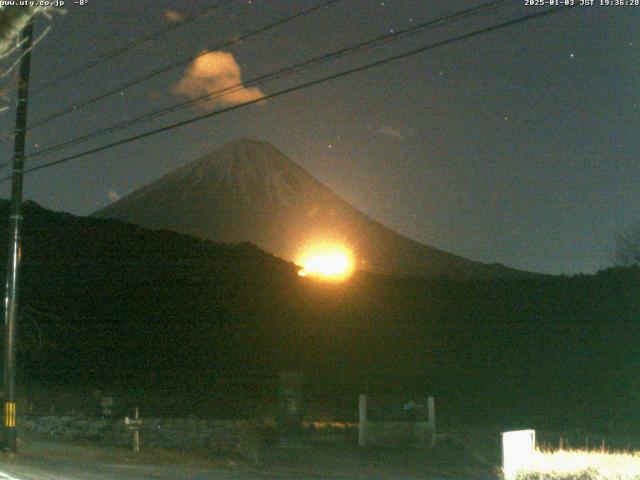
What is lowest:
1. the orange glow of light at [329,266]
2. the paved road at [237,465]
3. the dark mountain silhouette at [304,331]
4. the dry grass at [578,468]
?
the paved road at [237,465]

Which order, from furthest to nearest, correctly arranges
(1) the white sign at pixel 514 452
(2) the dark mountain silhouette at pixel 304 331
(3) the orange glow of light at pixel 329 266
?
(3) the orange glow of light at pixel 329 266, (2) the dark mountain silhouette at pixel 304 331, (1) the white sign at pixel 514 452

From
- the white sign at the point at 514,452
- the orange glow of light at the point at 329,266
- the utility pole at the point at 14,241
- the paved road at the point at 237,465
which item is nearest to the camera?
the white sign at the point at 514,452

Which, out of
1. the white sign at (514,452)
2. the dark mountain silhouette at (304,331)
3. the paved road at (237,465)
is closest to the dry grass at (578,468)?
the white sign at (514,452)

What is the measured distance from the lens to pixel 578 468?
39.3 feet

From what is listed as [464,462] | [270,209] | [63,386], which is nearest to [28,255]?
[63,386]

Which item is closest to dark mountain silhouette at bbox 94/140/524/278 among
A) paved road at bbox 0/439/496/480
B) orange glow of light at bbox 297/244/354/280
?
orange glow of light at bbox 297/244/354/280

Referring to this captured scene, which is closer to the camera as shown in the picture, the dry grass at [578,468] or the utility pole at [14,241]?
the dry grass at [578,468]

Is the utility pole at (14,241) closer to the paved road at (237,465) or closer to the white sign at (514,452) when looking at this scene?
the paved road at (237,465)

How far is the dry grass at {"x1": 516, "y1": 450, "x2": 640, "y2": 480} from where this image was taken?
11289 mm

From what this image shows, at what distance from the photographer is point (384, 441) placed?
21188 millimetres

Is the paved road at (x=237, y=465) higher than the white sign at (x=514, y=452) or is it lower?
lower

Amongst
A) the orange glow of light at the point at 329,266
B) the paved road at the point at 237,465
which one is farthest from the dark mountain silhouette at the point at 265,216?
the paved road at the point at 237,465

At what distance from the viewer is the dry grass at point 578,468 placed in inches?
444

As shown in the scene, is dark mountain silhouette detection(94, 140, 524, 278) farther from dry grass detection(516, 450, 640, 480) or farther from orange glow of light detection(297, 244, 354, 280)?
dry grass detection(516, 450, 640, 480)
